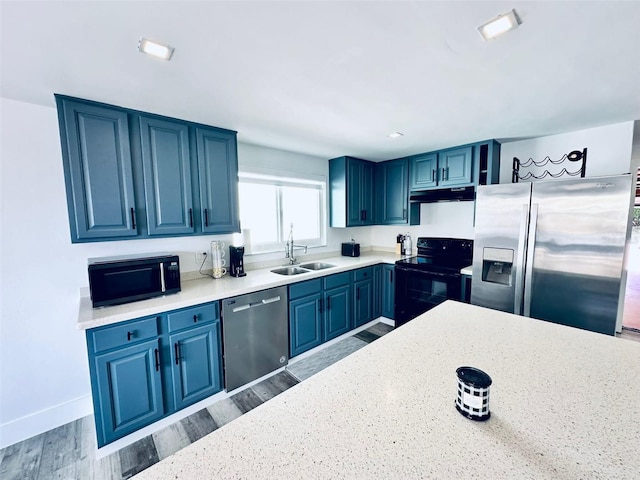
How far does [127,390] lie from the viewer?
171cm

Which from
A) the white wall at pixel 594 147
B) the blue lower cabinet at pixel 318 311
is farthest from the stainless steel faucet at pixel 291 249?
the white wall at pixel 594 147

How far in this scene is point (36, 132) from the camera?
183 centimetres

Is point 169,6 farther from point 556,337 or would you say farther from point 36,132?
point 556,337

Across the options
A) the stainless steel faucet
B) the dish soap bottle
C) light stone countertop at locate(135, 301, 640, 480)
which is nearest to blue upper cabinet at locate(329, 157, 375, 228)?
the dish soap bottle

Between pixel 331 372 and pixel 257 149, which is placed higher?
pixel 257 149

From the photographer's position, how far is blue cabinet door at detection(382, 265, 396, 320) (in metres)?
3.43

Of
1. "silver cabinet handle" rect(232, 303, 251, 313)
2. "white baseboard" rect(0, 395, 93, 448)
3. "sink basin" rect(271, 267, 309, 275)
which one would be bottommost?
"white baseboard" rect(0, 395, 93, 448)

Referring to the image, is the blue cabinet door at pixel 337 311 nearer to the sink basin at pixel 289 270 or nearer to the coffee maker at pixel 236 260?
the sink basin at pixel 289 270

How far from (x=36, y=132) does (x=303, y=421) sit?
2.54 m

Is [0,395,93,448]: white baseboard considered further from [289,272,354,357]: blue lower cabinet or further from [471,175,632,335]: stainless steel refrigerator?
[471,175,632,335]: stainless steel refrigerator

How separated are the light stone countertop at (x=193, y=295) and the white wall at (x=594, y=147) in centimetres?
229

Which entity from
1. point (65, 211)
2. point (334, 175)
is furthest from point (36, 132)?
point (334, 175)

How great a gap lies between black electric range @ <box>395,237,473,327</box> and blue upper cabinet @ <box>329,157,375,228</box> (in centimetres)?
86

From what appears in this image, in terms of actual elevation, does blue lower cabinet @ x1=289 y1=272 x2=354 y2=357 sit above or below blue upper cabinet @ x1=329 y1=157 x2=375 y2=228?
below
